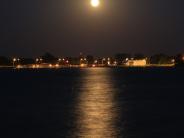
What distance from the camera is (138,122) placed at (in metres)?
20.4

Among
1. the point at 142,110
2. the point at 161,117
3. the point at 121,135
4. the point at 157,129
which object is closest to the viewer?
the point at 121,135

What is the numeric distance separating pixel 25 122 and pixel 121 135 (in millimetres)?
4833

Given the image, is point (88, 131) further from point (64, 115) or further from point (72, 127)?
point (64, 115)

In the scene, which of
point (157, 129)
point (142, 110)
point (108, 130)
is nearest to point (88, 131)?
point (108, 130)

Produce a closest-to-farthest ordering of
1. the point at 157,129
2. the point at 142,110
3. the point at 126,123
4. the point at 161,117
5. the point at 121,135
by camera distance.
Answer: the point at 121,135, the point at 157,129, the point at 126,123, the point at 161,117, the point at 142,110

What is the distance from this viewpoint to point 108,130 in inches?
704

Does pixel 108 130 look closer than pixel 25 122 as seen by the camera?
Yes

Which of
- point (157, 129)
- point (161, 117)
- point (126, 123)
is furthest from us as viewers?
point (161, 117)

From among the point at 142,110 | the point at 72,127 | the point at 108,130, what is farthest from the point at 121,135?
the point at 142,110

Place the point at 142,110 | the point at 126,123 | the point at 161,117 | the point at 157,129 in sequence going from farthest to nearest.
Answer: the point at 142,110, the point at 161,117, the point at 126,123, the point at 157,129

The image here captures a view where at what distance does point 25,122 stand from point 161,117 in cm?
533

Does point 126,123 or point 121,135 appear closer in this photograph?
point 121,135

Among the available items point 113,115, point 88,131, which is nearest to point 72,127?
point 88,131

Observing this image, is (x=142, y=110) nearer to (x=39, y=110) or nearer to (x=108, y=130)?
(x=39, y=110)
